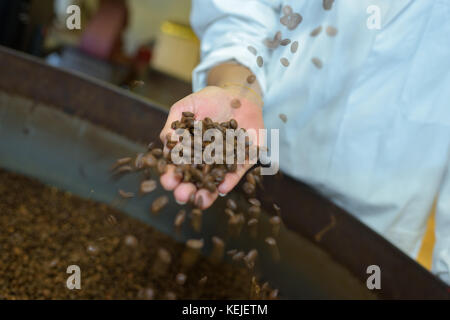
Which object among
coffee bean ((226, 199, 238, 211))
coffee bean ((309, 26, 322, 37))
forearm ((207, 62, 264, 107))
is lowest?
coffee bean ((226, 199, 238, 211))

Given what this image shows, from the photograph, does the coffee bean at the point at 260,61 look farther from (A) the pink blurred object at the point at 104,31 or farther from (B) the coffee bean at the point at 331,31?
(A) the pink blurred object at the point at 104,31

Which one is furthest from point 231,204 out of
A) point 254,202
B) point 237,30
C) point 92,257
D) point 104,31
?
point 104,31

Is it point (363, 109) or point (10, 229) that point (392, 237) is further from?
point (10, 229)

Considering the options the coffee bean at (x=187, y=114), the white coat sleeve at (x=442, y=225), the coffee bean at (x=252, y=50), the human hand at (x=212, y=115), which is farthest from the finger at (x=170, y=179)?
the white coat sleeve at (x=442, y=225)

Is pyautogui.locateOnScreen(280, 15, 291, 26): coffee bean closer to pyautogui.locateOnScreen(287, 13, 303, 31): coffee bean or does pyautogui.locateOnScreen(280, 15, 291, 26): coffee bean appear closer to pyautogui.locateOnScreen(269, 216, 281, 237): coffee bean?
pyautogui.locateOnScreen(287, 13, 303, 31): coffee bean

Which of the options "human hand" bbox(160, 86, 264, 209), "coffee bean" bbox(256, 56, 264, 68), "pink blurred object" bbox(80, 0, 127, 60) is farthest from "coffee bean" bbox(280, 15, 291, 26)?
"pink blurred object" bbox(80, 0, 127, 60)

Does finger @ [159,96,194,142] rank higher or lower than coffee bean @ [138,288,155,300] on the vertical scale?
higher

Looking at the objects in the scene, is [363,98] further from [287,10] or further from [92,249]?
[92,249]
